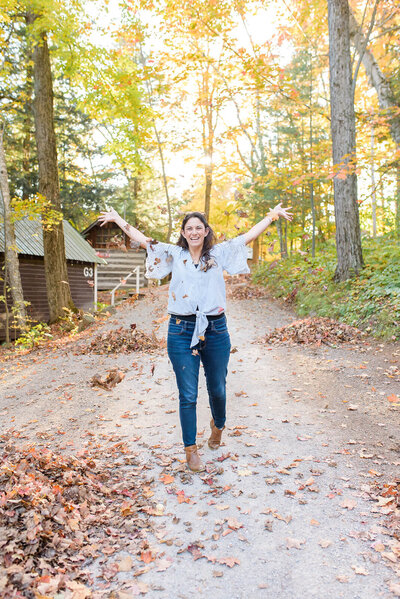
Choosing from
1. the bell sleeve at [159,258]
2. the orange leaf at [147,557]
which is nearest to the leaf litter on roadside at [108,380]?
the bell sleeve at [159,258]

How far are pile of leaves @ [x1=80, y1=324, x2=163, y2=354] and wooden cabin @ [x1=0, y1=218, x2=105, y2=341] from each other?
6.35 metres

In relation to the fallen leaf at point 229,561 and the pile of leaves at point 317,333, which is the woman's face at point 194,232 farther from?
the pile of leaves at point 317,333

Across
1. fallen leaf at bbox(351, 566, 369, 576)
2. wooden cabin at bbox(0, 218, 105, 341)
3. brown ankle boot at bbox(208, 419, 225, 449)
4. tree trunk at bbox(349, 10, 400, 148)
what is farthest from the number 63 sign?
fallen leaf at bbox(351, 566, 369, 576)

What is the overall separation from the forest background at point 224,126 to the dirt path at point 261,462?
2174 millimetres

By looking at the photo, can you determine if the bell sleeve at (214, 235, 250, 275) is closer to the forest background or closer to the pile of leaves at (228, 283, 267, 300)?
the forest background

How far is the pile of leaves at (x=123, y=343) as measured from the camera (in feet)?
32.4

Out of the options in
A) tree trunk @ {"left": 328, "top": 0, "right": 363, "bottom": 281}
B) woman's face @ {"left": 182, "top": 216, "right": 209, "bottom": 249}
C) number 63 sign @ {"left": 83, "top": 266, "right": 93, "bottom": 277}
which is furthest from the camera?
number 63 sign @ {"left": 83, "top": 266, "right": 93, "bottom": 277}

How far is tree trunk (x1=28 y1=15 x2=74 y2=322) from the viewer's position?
14055 millimetres

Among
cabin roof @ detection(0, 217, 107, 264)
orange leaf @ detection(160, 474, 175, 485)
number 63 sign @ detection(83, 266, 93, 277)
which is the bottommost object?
orange leaf @ detection(160, 474, 175, 485)

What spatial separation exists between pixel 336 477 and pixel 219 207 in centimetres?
2864

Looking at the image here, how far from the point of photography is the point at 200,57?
12945 mm

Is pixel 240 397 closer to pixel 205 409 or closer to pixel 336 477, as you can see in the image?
pixel 205 409

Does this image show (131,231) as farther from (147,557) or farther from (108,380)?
(108,380)

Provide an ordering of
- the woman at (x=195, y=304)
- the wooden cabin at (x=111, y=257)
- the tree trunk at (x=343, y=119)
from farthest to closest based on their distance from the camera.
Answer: the wooden cabin at (x=111, y=257) → the tree trunk at (x=343, y=119) → the woman at (x=195, y=304)
